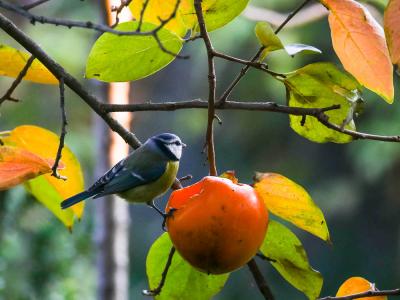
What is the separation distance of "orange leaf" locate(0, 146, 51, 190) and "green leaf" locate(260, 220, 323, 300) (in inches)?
9.8

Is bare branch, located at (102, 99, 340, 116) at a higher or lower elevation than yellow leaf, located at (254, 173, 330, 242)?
higher

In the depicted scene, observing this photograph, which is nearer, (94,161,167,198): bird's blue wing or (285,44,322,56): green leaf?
(285,44,322,56): green leaf

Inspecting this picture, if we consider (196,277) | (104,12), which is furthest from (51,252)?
(196,277)

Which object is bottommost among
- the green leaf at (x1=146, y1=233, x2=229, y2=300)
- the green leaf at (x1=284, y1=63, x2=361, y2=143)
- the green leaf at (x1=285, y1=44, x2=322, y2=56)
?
the green leaf at (x1=146, y1=233, x2=229, y2=300)

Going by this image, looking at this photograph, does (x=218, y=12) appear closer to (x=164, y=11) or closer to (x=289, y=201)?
(x=164, y=11)

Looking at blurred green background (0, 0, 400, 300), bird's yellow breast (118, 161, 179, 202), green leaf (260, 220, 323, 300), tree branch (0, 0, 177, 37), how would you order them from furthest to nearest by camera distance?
blurred green background (0, 0, 400, 300)
bird's yellow breast (118, 161, 179, 202)
green leaf (260, 220, 323, 300)
tree branch (0, 0, 177, 37)

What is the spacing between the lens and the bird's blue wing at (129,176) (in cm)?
113

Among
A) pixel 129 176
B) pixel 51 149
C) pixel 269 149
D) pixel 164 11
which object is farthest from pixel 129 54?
pixel 269 149

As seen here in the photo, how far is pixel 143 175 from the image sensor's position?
1163mm

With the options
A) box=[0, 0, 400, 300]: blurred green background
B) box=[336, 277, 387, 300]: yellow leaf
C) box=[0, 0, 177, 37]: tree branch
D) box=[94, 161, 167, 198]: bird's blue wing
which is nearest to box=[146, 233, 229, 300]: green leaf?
box=[336, 277, 387, 300]: yellow leaf

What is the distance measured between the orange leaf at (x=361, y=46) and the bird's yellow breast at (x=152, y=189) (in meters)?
0.44

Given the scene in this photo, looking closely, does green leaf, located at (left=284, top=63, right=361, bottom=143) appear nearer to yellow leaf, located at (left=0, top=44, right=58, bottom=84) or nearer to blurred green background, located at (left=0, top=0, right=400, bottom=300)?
yellow leaf, located at (left=0, top=44, right=58, bottom=84)

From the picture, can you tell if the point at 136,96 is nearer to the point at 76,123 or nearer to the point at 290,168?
the point at 76,123

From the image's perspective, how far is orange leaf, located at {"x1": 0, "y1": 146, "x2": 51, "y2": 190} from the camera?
2.47ft
